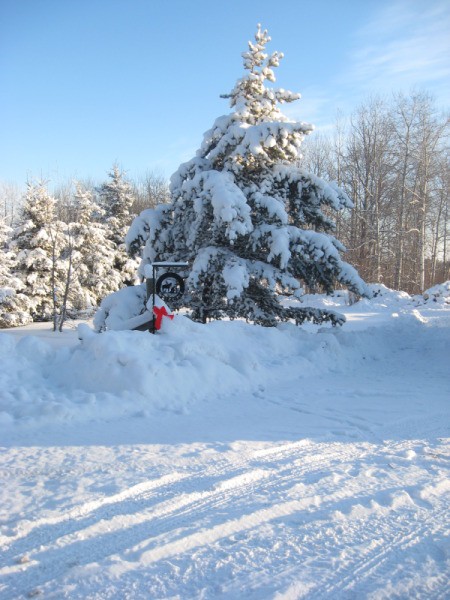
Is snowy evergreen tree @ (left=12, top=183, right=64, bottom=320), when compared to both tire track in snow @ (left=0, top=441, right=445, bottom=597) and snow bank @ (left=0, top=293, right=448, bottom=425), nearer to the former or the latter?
snow bank @ (left=0, top=293, right=448, bottom=425)

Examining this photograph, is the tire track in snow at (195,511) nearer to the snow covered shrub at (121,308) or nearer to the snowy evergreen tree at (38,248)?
the snow covered shrub at (121,308)

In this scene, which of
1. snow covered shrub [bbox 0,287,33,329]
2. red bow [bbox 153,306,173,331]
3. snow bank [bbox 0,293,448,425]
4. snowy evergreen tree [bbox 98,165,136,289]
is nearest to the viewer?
snow bank [bbox 0,293,448,425]

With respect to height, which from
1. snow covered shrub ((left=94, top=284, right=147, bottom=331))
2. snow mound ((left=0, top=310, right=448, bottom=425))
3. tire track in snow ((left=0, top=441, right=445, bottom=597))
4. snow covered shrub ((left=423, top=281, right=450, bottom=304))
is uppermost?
snow covered shrub ((left=423, top=281, right=450, bottom=304))

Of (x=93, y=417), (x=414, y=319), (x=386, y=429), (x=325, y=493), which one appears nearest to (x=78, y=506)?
(x=325, y=493)

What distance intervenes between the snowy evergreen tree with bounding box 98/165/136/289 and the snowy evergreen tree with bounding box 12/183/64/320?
408 centimetres

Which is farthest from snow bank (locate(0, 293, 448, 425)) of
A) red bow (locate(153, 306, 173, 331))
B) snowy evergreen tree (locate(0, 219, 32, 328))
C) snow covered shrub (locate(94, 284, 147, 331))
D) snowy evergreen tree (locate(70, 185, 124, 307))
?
snowy evergreen tree (locate(70, 185, 124, 307))

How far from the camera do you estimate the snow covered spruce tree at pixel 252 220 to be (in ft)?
27.9

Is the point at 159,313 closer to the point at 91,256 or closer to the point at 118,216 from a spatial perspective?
the point at 91,256

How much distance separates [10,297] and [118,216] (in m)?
8.75

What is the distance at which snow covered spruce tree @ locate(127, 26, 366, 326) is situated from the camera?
8492mm

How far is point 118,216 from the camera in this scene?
83.3ft

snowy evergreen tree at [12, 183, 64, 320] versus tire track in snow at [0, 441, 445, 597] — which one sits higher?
snowy evergreen tree at [12, 183, 64, 320]

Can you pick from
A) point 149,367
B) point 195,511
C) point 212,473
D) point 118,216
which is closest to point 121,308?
point 149,367

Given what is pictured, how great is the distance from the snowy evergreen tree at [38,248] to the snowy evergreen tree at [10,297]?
663mm
